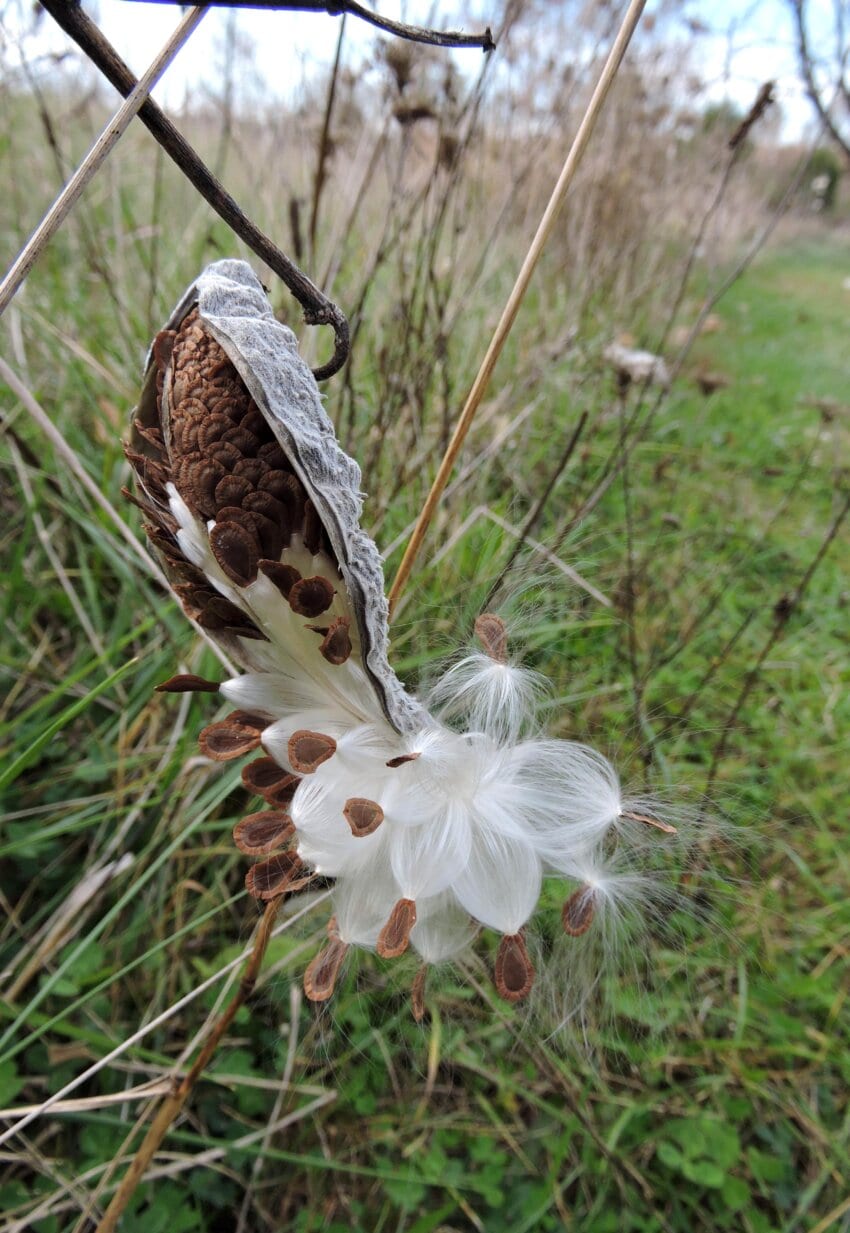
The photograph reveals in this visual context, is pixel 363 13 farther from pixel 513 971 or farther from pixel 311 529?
pixel 513 971

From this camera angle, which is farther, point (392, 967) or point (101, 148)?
point (392, 967)

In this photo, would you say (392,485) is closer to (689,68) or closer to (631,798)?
(631,798)

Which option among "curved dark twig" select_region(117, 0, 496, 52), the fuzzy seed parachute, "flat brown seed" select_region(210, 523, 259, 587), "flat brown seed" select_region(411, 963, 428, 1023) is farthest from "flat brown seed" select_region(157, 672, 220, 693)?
"curved dark twig" select_region(117, 0, 496, 52)

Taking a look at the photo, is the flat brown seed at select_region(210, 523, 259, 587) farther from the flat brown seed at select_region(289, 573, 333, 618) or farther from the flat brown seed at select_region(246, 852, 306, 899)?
the flat brown seed at select_region(246, 852, 306, 899)

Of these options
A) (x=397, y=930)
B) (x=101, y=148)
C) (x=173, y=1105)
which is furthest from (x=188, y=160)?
(x=173, y=1105)

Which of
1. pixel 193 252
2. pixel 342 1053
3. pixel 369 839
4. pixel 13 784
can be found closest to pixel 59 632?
pixel 13 784

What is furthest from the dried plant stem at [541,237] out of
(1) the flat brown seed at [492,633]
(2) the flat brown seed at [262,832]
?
(2) the flat brown seed at [262,832]
